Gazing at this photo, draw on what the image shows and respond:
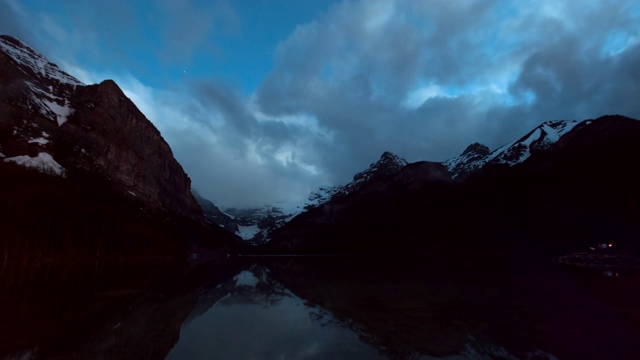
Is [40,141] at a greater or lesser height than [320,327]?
greater

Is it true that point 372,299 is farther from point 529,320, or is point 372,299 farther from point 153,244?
point 153,244

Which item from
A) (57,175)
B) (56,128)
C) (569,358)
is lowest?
(569,358)

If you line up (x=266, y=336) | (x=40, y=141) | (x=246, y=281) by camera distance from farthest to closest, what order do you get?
(x=40, y=141), (x=246, y=281), (x=266, y=336)

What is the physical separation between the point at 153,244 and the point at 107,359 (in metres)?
166

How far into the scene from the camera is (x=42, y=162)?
6078 inches

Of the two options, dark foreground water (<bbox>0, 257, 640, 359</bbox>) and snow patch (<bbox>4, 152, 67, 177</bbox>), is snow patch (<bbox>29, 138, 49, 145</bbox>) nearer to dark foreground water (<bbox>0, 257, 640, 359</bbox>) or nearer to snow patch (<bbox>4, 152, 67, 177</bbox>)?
snow patch (<bbox>4, 152, 67, 177</bbox>)

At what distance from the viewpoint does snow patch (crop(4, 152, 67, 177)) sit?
146 m

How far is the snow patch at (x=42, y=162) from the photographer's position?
481ft

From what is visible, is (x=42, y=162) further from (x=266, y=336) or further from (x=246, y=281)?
(x=266, y=336)

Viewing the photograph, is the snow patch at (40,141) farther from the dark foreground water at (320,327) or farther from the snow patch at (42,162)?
the dark foreground water at (320,327)

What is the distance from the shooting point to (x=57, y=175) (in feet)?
497

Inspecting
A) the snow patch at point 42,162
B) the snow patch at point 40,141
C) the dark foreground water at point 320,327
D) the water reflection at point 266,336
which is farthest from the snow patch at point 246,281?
the snow patch at point 40,141

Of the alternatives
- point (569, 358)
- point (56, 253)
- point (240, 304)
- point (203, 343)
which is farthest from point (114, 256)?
point (569, 358)

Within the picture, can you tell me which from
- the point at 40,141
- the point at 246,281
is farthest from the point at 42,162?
the point at 246,281
